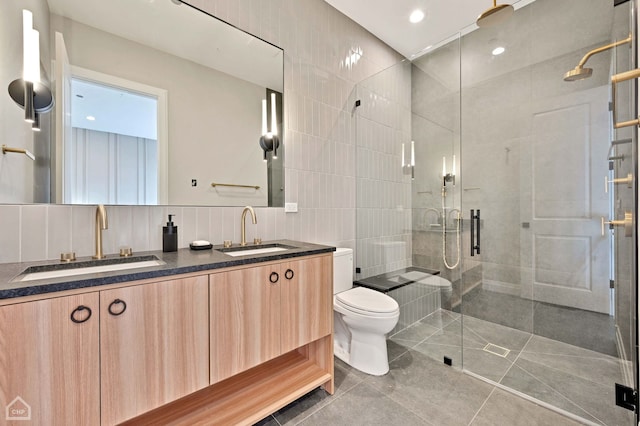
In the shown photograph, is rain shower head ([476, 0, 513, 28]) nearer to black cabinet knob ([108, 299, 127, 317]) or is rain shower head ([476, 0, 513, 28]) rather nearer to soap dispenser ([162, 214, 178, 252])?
soap dispenser ([162, 214, 178, 252])

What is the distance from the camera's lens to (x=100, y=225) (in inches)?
47.0

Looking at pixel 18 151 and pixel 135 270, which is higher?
pixel 18 151

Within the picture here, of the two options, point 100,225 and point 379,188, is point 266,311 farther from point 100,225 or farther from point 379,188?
point 379,188

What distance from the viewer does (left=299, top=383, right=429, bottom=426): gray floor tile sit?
55.4 inches

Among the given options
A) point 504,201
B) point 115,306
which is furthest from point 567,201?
point 115,306

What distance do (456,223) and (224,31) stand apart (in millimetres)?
2454

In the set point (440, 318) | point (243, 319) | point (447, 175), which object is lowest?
point (440, 318)

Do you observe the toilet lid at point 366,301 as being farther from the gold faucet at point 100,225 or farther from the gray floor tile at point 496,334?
the gold faucet at point 100,225

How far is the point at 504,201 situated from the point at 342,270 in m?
1.77

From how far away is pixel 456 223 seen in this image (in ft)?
8.16

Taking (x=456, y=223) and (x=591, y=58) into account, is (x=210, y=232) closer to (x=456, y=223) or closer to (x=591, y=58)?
(x=456, y=223)

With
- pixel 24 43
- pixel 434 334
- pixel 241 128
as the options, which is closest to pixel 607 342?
pixel 434 334

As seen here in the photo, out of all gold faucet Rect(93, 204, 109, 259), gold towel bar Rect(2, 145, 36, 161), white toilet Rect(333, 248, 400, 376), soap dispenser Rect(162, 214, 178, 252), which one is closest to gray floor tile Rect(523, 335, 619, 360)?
white toilet Rect(333, 248, 400, 376)

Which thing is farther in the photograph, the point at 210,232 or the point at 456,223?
the point at 456,223
